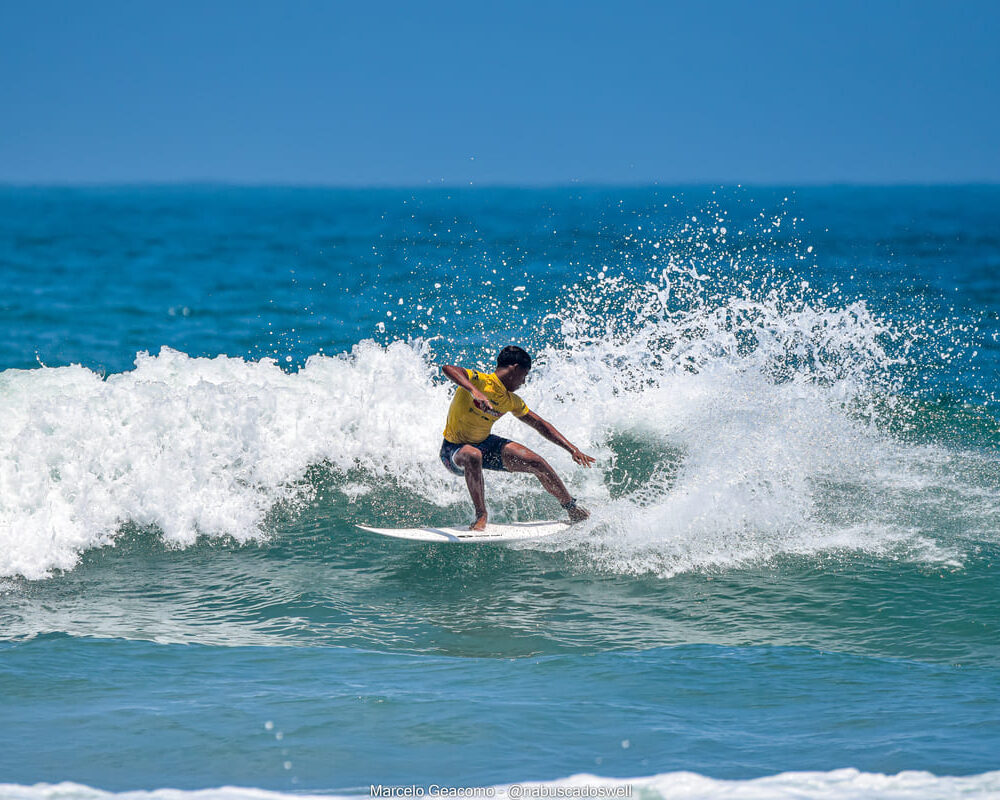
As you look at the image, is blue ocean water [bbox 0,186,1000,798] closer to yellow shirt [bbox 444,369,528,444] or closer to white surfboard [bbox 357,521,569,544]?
white surfboard [bbox 357,521,569,544]

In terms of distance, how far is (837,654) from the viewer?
680 centimetres

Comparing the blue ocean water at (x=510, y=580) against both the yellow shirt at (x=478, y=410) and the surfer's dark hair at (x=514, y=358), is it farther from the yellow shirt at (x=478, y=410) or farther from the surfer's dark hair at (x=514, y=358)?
the surfer's dark hair at (x=514, y=358)

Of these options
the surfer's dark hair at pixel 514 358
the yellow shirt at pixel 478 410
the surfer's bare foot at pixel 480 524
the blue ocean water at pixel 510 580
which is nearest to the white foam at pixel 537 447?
the blue ocean water at pixel 510 580

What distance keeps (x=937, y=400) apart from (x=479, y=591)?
9921mm

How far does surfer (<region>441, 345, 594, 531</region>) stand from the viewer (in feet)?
27.7

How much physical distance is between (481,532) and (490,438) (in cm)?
83

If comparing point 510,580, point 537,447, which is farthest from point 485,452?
point 537,447

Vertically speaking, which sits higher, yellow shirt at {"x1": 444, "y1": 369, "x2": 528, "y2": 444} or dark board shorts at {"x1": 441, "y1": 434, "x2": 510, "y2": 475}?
yellow shirt at {"x1": 444, "y1": 369, "x2": 528, "y2": 444}

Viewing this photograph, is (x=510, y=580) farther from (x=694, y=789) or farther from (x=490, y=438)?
(x=694, y=789)

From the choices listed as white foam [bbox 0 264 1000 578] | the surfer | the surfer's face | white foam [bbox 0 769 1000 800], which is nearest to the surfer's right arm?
the surfer

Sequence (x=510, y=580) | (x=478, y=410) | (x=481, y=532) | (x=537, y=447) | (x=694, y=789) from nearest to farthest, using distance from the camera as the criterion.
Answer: (x=694, y=789)
(x=510, y=580)
(x=478, y=410)
(x=481, y=532)
(x=537, y=447)

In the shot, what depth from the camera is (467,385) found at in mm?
8328

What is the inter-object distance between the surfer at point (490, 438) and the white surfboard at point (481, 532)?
123 millimetres

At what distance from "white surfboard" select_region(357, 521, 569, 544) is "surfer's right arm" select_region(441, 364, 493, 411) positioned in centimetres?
119
